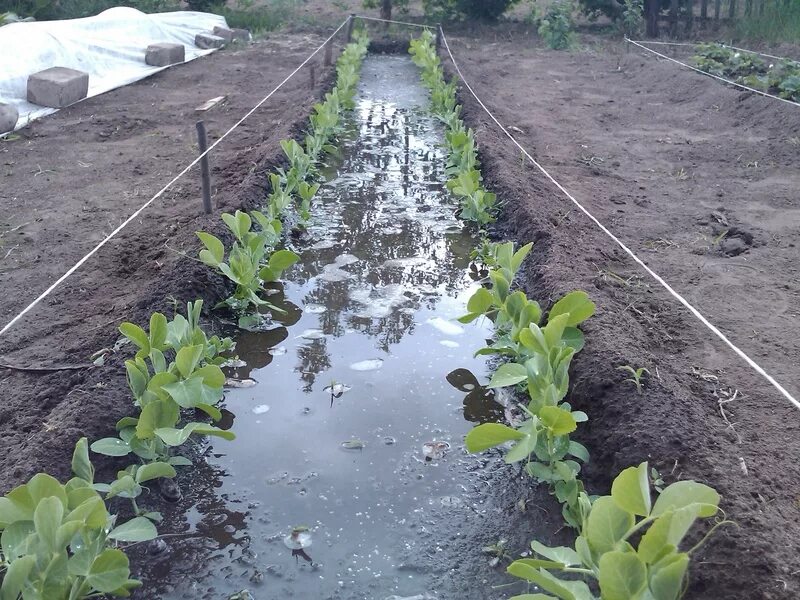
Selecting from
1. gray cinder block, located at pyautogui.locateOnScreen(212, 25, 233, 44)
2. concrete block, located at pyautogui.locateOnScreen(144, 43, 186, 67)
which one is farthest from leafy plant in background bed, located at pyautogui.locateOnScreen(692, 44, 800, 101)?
gray cinder block, located at pyautogui.locateOnScreen(212, 25, 233, 44)

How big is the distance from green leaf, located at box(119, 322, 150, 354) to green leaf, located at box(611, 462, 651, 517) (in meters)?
1.95

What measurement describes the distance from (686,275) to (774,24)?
1306 cm

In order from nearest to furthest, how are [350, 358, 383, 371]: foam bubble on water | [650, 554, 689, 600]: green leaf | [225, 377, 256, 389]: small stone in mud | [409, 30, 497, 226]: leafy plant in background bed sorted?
[650, 554, 689, 600]: green leaf → [225, 377, 256, 389]: small stone in mud → [350, 358, 383, 371]: foam bubble on water → [409, 30, 497, 226]: leafy plant in background bed

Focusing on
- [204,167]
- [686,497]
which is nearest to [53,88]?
[204,167]

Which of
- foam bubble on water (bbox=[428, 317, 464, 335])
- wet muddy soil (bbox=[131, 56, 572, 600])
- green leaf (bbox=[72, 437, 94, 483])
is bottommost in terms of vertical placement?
wet muddy soil (bbox=[131, 56, 572, 600])

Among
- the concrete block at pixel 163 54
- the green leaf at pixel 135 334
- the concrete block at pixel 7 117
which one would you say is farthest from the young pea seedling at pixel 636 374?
the concrete block at pixel 163 54

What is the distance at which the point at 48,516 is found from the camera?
78.7 inches

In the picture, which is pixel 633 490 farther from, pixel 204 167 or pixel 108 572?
pixel 204 167

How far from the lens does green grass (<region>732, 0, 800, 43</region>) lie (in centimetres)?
1485

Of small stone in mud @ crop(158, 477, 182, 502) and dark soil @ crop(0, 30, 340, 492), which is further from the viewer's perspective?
dark soil @ crop(0, 30, 340, 492)

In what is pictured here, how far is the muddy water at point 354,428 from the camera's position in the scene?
8.71 feet

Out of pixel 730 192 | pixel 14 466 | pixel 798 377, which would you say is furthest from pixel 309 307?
pixel 730 192

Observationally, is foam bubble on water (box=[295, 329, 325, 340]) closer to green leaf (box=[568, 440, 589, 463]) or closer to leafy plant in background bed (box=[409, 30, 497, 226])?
green leaf (box=[568, 440, 589, 463])

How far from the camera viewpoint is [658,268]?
16.3 ft
